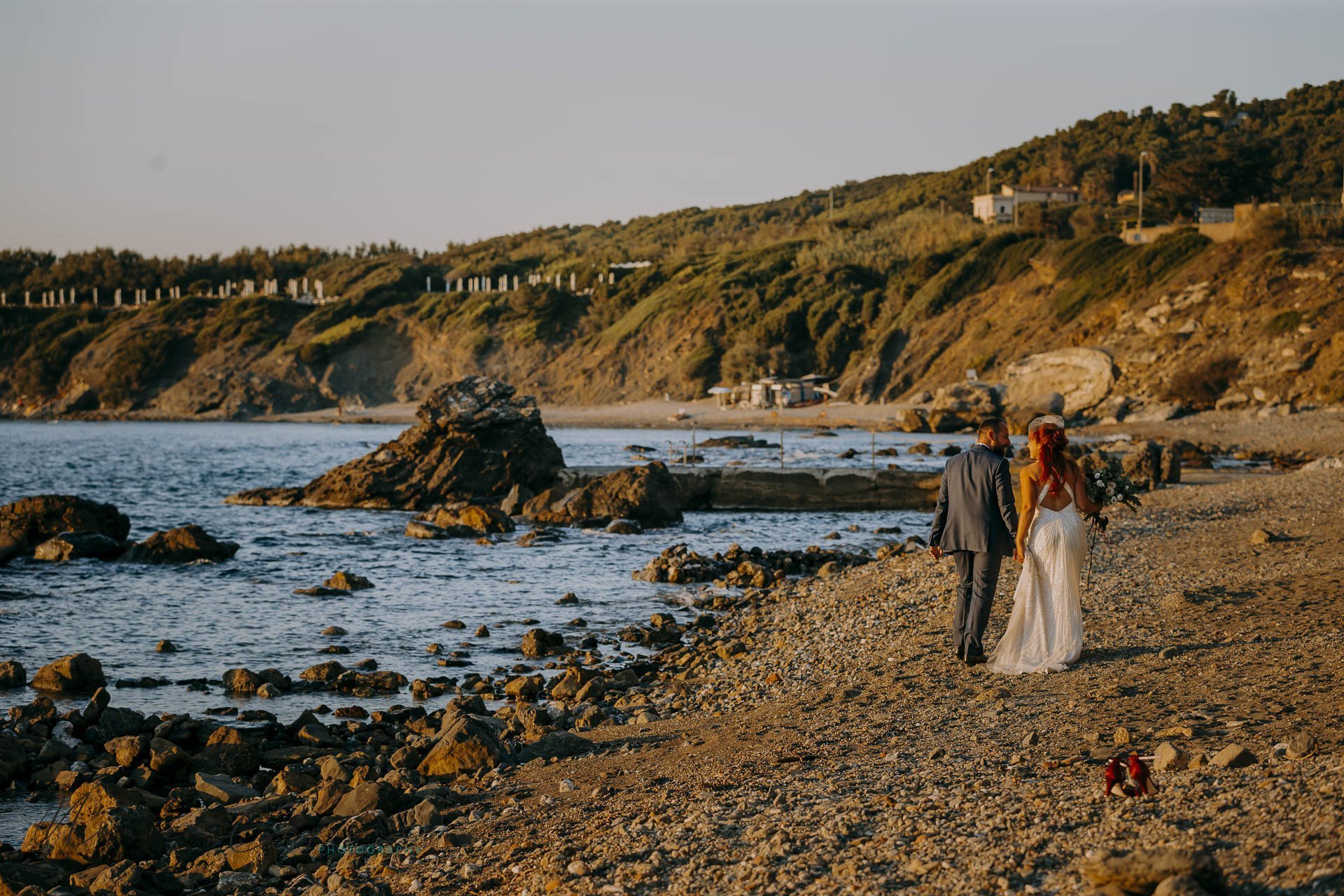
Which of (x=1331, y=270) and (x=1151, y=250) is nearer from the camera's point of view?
(x=1331, y=270)

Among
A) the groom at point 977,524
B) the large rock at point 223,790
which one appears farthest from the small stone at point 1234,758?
the large rock at point 223,790

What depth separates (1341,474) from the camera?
2116cm

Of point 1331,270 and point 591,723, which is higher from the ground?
point 1331,270

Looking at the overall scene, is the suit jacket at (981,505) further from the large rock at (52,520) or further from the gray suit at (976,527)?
the large rock at (52,520)

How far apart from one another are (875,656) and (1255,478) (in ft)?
56.0

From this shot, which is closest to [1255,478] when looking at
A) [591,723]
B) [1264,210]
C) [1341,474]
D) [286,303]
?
[1341,474]

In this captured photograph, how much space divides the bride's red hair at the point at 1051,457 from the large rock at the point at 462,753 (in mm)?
4424

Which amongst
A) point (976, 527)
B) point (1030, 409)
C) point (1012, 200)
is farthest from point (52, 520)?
point (1012, 200)

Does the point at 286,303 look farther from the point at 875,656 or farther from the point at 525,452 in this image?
the point at 875,656

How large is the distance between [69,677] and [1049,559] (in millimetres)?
9296

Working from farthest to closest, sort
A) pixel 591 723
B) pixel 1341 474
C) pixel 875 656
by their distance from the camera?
pixel 1341 474 → pixel 875 656 → pixel 591 723

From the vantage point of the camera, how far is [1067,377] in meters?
53.5

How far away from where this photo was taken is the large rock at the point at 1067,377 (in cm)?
5181

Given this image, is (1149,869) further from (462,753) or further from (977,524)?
(977,524)
